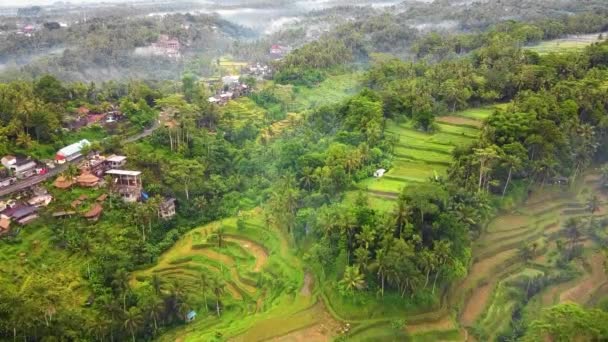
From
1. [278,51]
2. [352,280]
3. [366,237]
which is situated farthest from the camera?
[278,51]

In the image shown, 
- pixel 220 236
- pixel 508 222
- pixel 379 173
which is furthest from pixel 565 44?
pixel 220 236

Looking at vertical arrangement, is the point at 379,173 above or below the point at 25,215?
above

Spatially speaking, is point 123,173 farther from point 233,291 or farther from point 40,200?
point 233,291

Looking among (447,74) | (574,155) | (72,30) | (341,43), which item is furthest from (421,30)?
(574,155)

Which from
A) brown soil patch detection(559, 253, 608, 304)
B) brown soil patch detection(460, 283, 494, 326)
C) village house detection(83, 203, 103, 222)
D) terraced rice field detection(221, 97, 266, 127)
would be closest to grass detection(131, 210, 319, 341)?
village house detection(83, 203, 103, 222)

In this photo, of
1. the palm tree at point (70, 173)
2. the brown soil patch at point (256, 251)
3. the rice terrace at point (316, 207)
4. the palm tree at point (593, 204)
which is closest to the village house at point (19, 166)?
the rice terrace at point (316, 207)
